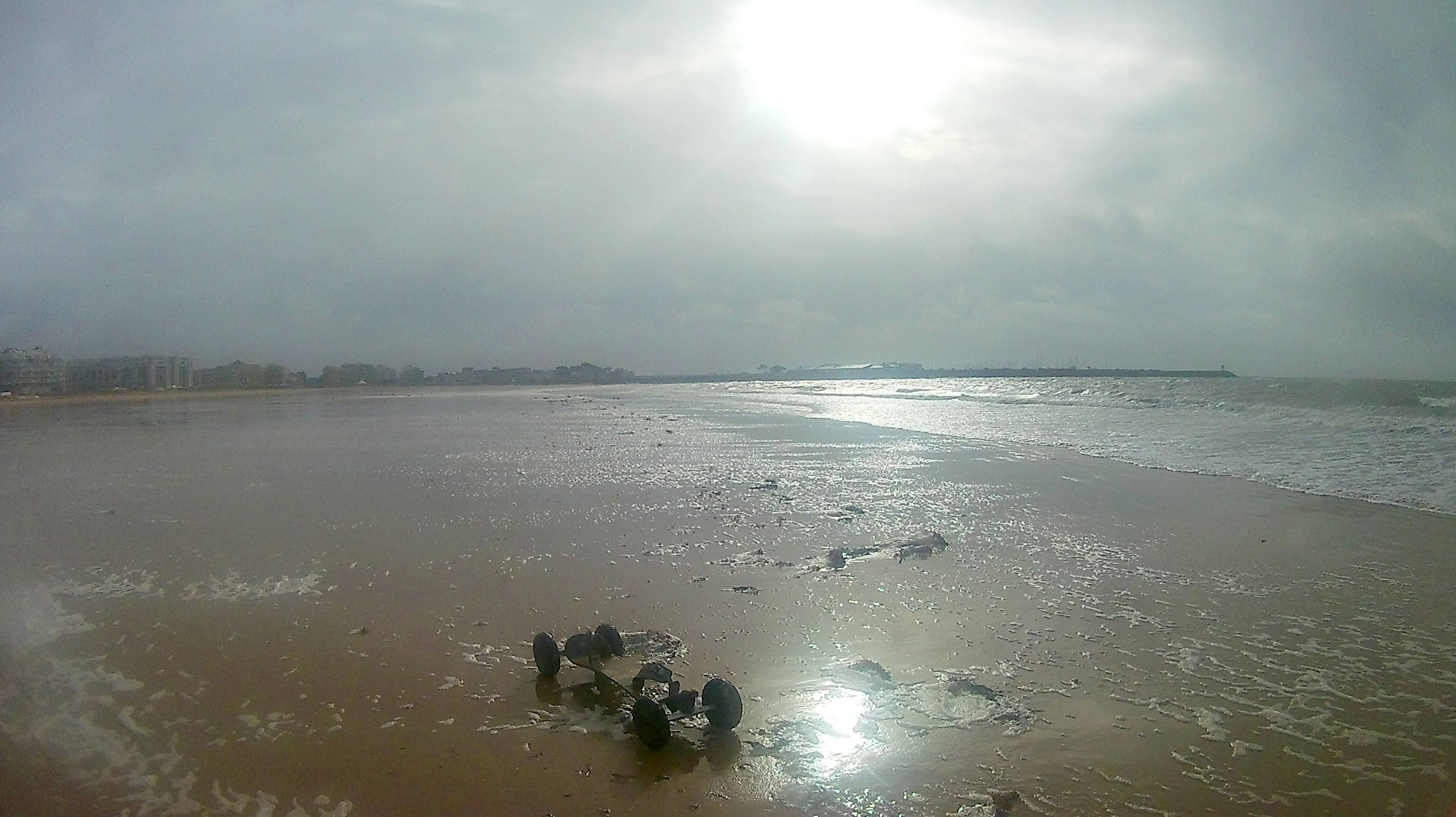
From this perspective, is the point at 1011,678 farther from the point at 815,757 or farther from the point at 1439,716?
the point at 1439,716

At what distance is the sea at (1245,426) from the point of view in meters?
13.3

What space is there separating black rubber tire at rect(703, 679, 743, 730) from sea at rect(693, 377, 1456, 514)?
1110 cm

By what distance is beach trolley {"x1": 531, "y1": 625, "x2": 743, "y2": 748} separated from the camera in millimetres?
4074

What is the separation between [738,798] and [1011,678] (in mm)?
2225

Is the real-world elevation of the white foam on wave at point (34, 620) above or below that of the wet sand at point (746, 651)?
below

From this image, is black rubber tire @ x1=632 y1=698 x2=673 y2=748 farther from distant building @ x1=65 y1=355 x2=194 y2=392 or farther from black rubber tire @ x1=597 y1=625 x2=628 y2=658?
distant building @ x1=65 y1=355 x2=194 y2=392

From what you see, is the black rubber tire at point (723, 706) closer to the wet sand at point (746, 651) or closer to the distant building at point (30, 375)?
the wet sand at point (746, 651)

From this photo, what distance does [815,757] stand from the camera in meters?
4.00

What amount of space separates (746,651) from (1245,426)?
76.7ft

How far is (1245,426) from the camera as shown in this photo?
75.8ft

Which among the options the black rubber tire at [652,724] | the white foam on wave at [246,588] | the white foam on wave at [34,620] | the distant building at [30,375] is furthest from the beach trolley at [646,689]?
the distant building at [30,375]

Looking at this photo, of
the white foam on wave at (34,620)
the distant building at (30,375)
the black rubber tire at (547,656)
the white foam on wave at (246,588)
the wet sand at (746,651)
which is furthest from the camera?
the distant building at (30,375)

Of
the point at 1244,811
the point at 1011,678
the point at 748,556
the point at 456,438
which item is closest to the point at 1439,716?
the point at 1244,811

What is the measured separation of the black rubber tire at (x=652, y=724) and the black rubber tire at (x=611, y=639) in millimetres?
1196
